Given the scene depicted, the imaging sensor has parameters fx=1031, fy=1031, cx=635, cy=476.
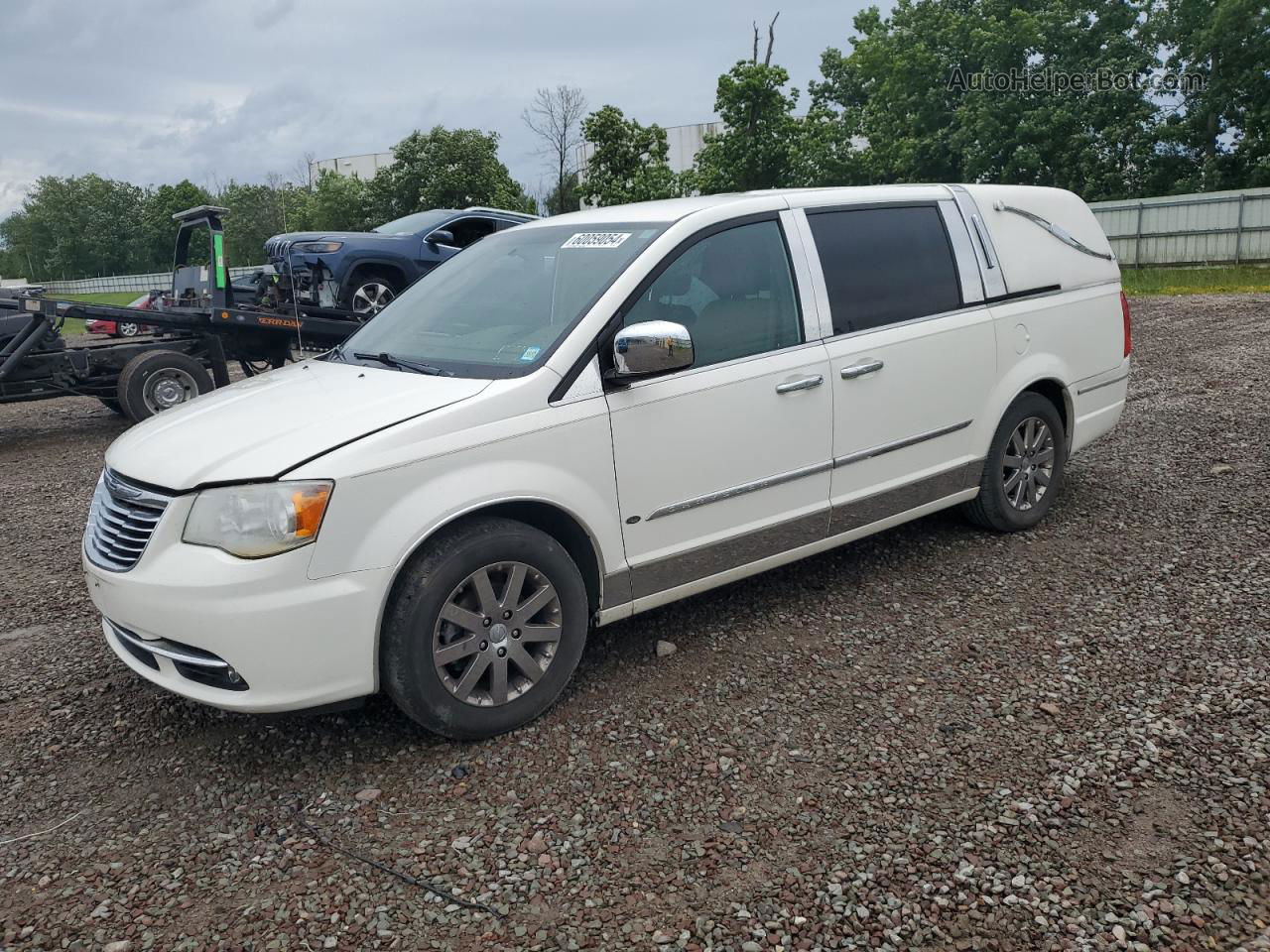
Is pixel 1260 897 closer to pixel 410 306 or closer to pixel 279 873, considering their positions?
pixel 279 873

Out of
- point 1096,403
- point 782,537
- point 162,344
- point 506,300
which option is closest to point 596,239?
point 506,300

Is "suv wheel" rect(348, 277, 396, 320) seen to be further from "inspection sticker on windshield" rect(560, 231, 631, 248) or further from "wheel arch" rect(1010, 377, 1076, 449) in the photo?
"wheel arch" rect(1010, 377, 1076, 449)

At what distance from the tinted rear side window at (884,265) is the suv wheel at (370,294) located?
861 cm

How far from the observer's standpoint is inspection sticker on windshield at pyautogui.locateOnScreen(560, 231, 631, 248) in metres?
4.18

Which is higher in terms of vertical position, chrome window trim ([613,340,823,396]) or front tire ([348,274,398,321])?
front tire ([348,274,398,321])

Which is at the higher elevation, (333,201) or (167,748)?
(333,201)

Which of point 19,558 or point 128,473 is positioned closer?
point 128,473

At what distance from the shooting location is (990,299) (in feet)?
16.8

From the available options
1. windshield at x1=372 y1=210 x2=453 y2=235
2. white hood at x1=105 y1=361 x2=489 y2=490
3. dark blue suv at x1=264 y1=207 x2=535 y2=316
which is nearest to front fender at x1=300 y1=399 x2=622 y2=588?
white hood at x1=105 y1=361 x2=489 y2=490

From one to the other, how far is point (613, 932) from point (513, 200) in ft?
133

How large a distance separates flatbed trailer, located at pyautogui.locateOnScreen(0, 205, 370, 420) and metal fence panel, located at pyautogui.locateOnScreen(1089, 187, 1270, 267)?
77.9 feet

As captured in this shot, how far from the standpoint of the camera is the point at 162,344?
11.0 m

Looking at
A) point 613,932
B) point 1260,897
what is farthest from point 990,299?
point 613,932

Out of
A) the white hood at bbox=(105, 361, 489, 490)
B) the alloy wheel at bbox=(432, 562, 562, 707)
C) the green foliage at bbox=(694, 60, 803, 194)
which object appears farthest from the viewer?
the green foliage at bbox=(694, 60, 803, 194)
